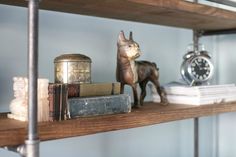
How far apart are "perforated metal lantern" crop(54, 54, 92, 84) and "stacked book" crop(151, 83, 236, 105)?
43 cm

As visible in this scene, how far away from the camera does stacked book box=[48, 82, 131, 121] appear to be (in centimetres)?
71

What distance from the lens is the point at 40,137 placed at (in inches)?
25.5

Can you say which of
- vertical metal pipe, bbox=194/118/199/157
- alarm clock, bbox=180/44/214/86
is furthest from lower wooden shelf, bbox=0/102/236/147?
vertical metal pipe, bbox=194/118/199/157

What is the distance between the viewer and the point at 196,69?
1.21 m

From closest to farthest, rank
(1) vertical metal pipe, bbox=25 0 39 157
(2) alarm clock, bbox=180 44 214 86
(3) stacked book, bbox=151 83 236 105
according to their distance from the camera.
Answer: (1) vertical metal pipe, bbox=25 0 39 157 → (3) stacked book, bbox=151 83 236 105 → (2) alarm clock, bbox=180 44 214 86

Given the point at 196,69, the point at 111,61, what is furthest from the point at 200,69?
the point at 111,61

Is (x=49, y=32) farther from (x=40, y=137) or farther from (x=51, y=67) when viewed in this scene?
(x=40, y=137)

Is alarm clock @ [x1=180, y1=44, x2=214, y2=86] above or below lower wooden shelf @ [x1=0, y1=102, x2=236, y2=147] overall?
above

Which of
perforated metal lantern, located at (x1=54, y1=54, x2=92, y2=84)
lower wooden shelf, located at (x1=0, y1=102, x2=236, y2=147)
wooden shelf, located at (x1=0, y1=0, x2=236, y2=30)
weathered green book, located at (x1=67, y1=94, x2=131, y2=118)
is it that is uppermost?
wooden shelf, located at (x1=0, y1=0, x2=236, y2=30)

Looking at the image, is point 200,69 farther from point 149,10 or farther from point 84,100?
point 84,100

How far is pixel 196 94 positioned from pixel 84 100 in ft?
1.54

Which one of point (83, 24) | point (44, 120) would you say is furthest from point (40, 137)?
point (83, 24)

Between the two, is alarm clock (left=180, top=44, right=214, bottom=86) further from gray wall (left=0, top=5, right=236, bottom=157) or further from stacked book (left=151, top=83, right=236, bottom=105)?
gray wall (left=0, top=5, right=236, bottom=157)

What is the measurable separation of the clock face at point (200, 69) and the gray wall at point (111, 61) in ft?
0.74
